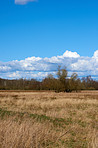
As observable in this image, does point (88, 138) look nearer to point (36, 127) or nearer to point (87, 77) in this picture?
point (36, 127)

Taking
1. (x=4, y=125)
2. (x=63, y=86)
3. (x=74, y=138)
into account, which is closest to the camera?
(x=4, y=125)

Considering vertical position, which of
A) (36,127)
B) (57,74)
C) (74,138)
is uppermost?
(57,74)

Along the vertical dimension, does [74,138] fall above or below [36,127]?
below

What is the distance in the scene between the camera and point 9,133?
7.61 m

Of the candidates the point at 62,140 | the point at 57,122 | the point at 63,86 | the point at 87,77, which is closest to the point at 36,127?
the point at 62,140

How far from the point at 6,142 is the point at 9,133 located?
655mm

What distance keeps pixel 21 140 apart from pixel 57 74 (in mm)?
51681

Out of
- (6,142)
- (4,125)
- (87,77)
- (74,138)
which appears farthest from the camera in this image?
(87,77)

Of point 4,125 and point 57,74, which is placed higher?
point 57,74

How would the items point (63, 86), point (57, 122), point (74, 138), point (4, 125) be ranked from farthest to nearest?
1. point (63, 86)
2. point (57, 122)
3. point (74, 138)
4. point (4, 125)

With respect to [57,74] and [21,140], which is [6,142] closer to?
[21,140]

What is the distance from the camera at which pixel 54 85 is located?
188 ft

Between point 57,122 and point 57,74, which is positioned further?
point 57,74

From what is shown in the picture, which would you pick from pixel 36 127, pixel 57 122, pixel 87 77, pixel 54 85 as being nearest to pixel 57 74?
pixel 54 85
